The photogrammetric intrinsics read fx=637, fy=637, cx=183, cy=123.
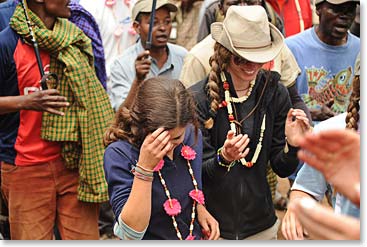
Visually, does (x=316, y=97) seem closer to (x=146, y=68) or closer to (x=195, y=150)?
(x=146, y=68)

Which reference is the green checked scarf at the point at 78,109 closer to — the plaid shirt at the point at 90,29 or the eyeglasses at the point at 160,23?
the plaid shirt at the point at 90,29

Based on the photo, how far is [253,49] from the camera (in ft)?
8.16

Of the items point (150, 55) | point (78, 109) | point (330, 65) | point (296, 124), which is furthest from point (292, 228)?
point (150, 55)

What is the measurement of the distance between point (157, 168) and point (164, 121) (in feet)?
0.58

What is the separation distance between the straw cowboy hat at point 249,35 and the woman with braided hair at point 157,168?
41cm

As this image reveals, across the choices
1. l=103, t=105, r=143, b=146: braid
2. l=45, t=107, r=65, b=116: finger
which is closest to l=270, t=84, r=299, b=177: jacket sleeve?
l=103, t=105, r=143, b=146: braid

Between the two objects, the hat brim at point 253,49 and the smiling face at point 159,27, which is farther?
the smiling face at point 159,27

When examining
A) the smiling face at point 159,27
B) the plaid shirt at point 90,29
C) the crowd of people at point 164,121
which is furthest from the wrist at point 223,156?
the smiling face at point 159,27

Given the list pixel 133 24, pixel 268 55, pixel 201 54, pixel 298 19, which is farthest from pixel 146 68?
pixel 298 19

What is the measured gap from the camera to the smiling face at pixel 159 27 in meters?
3.31

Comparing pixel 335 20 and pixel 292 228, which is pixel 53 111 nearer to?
pixel 292 228

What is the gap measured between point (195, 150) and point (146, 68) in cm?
91

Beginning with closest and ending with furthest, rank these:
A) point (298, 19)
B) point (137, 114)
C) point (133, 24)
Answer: point (137, 114), point (133, 24), point (298, 19)

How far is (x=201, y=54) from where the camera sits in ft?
9.60
